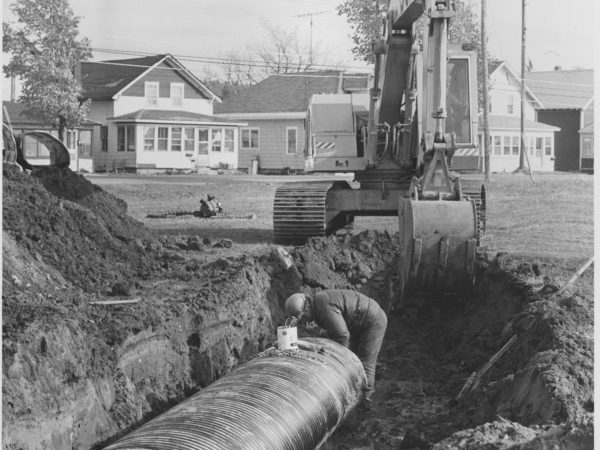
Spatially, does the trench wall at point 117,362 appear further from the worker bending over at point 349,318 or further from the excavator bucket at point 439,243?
the excavator bucket at point 439,243

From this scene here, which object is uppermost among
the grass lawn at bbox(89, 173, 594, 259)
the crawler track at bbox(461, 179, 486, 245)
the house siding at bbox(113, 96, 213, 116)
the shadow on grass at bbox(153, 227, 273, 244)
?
the house siding at bbox(113, 96, 213, 116)

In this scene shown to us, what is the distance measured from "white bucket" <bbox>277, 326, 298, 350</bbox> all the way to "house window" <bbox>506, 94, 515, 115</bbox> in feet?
174

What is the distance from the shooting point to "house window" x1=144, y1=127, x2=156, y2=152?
47.2 m

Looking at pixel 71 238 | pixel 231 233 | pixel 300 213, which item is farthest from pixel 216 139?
pixel 71 238

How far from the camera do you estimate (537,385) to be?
23.6 feet

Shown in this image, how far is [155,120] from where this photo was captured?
4722 centimetres

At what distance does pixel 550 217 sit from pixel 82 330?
51.8 feet

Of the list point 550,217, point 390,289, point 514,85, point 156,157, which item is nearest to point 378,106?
point 390,289

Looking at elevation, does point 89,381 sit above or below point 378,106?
below

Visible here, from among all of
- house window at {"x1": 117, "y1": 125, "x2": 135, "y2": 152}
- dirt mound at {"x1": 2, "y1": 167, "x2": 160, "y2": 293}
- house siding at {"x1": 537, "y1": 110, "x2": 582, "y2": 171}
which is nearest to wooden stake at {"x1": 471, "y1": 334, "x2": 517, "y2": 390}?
dirt mound at {"x1": 2, "y1": 167, "x2": 160, "y2": 293}

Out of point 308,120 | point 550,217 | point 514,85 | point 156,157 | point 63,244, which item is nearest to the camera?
point 63,244

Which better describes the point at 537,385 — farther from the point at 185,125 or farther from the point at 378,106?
the point at 185,125

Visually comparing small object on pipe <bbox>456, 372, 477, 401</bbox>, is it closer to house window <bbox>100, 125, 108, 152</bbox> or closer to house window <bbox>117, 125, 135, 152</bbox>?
house window <bbox>117, 125, 135, 152</bbox>

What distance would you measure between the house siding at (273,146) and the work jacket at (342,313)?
135 ft
